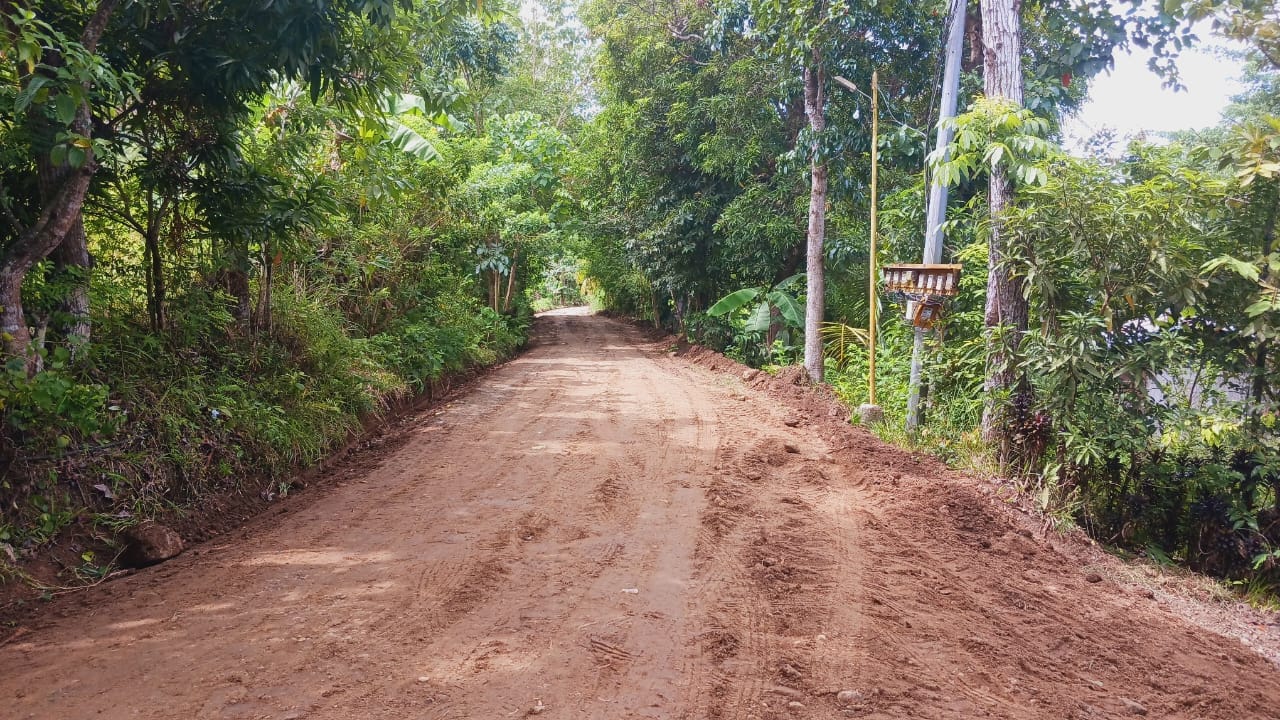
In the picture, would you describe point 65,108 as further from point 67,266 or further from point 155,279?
point 155,279

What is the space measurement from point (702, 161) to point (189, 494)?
1233 centimetres

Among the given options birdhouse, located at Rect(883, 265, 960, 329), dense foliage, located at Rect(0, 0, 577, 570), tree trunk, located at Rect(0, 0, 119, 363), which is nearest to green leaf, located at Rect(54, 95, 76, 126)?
dense foliage, located at Rect(0, 0, 577, 570)

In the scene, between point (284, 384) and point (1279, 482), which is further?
point (284, 384)

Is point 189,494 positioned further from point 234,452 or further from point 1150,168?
point 1150,168

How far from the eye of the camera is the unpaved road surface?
3.30m

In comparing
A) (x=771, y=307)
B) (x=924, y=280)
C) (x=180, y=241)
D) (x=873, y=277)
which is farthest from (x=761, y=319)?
(x=180, y=241)

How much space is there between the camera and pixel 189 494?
5637mm

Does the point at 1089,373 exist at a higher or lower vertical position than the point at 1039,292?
lower

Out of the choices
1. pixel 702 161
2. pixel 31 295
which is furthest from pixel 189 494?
pixel 702 161

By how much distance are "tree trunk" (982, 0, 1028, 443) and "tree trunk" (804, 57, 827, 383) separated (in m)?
3.51

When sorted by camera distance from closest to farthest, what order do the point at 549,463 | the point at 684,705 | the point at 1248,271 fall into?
the point at 684,705, the point at 1248,271, the point at 549,463

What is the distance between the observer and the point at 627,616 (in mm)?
4035

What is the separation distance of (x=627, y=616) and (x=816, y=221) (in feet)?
29.4

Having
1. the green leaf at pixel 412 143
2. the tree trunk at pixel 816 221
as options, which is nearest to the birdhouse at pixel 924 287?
the tree trunk at pixel 816 221
